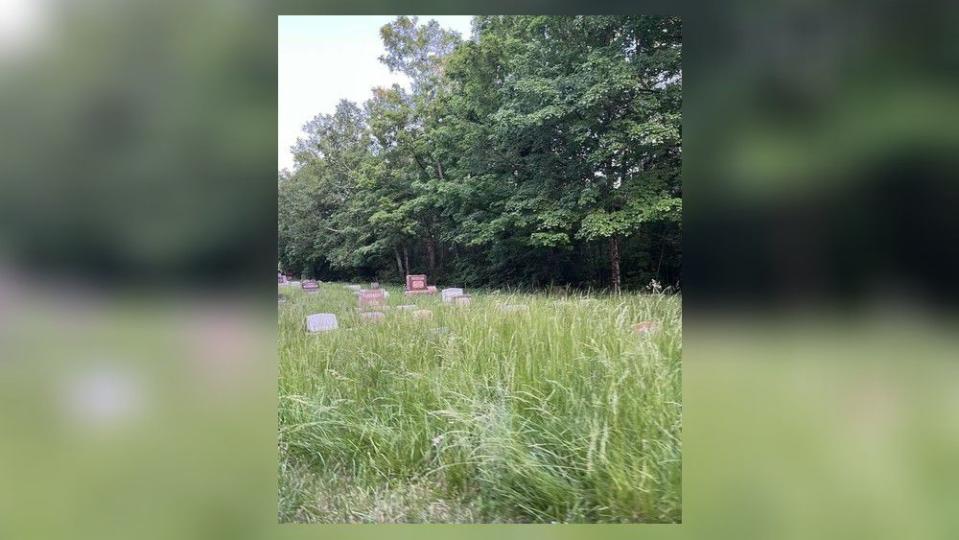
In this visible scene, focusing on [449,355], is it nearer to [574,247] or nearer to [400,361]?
[400,361]

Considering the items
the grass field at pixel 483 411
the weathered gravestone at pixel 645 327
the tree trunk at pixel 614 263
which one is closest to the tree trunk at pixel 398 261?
the grass field at pixel 483 411

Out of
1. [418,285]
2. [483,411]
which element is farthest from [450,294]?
→ [483,411]

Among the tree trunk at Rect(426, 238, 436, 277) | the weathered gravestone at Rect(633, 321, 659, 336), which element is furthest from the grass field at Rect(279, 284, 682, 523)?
the tree trunk at Rect(426, 238, 436, 277)
